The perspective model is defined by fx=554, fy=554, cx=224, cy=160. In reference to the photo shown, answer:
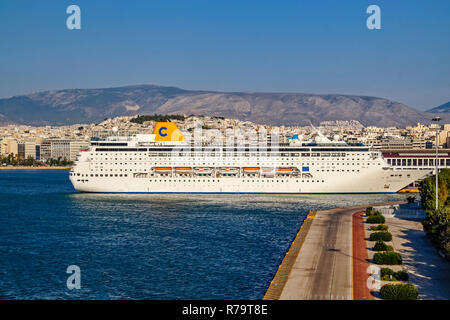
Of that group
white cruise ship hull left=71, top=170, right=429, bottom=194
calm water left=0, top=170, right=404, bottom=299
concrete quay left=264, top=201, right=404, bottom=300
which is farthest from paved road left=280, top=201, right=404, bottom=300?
white cruise ship hull left=71, top=170, right=429, bottom=194

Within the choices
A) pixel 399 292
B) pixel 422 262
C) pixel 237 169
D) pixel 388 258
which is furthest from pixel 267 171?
pixel 399 292

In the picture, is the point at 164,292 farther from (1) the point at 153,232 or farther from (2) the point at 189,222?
(2) the point at 189,222

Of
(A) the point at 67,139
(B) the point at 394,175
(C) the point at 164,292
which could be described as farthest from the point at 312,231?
(A) the point at 67,139

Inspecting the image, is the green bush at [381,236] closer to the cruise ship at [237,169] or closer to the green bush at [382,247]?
the green bush at [382,247]

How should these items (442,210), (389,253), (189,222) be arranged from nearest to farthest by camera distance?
(389,253), (442,210), (189,222)

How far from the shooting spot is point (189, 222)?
3172 centimetres

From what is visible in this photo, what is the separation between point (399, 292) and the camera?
47.8 ft

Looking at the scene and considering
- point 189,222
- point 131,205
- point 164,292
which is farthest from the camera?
point 131,205

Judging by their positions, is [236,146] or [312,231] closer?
[312,231]

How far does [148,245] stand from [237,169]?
24932 mm

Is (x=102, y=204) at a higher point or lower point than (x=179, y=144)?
lower

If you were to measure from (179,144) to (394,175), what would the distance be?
19.2 meters

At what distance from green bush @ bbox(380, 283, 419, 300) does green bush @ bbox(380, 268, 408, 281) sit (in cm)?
166
